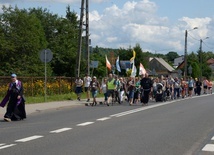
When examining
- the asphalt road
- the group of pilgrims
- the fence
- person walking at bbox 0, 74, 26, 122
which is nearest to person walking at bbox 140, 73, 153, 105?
the group of pilgrims

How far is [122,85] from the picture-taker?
82.1ft

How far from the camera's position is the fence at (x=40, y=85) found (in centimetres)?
2464

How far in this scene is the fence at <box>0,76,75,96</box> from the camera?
24.6 meters

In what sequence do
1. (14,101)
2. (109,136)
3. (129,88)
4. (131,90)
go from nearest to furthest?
(109,136) < (14,101) < (131,90) < (129,88)

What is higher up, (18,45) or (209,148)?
(18,45)

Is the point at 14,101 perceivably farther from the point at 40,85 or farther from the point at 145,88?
the point at 40,85

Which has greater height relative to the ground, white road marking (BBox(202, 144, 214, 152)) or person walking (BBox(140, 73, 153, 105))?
person walking (BBox(140, 73, 153, 105))

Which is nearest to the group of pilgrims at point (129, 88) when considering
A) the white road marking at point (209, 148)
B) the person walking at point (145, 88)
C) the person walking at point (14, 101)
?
the person walking at point (145, 88)

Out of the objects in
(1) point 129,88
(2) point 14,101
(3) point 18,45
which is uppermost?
(3) point 18,45

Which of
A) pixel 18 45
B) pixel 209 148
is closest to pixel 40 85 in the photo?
pixel 18 45

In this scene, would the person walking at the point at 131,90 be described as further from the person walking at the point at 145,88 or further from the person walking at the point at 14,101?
the person walking at the point at 14,101

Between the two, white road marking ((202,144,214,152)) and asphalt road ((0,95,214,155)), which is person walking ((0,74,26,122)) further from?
white road marking ((202,144,214,152))

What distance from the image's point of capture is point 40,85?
88.1ft

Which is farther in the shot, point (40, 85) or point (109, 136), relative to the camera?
point (40, 85)
